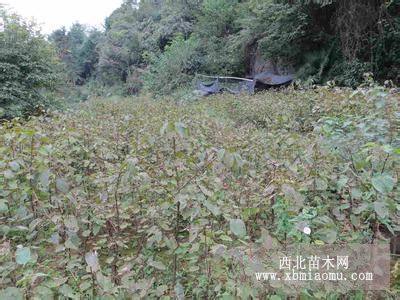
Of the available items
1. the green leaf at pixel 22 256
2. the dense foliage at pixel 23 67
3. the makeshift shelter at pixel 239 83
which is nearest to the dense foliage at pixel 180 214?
the green leaf at pixel 22 256

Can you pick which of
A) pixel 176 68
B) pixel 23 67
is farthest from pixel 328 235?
pixel 176 68

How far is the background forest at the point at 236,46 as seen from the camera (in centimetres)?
1013

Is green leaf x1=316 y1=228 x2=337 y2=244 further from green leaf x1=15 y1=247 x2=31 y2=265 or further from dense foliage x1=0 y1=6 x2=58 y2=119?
dense foliage x1=0 y1=6 x2=58 y2=119

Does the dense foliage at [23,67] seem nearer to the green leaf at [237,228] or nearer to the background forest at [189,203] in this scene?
the background forest at [189,203]

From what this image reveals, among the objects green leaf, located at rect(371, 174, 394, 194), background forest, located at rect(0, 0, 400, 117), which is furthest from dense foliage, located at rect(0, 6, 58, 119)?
green leaf, located at rect(371, 174, 394, 194)

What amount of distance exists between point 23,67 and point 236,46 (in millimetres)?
8514

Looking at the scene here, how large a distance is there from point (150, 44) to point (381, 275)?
2126cm

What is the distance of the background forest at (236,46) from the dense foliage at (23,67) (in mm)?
27

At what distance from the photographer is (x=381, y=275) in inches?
59.3

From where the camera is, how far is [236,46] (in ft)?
48.4

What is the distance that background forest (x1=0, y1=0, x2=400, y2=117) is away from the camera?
1013 centimetres

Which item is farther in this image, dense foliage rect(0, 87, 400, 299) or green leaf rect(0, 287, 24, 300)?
dense foliage rect(0, 87, 400, 299)

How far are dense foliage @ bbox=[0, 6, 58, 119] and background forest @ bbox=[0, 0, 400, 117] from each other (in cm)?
3

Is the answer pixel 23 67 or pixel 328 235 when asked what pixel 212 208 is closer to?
pixel 328 235
